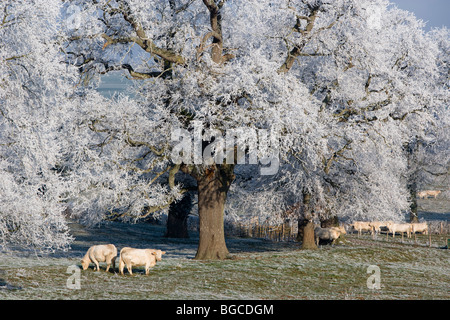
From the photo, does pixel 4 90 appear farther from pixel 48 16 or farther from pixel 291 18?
pixel 291 18

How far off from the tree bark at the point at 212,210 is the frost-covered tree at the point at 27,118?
6.99 metres

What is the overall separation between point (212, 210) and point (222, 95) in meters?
5.73

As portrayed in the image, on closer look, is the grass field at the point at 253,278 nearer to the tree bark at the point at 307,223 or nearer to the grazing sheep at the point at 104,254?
the grazing sheep at the point at 104,254

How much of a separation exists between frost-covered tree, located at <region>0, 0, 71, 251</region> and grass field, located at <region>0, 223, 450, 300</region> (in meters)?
1.85

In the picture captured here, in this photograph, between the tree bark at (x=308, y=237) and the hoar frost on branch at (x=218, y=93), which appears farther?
the tree bark at (x=308, y=237)

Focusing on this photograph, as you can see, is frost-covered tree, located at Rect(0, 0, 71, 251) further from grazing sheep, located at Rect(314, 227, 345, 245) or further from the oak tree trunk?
the oak tree trunk

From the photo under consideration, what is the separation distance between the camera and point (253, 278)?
17.8 m

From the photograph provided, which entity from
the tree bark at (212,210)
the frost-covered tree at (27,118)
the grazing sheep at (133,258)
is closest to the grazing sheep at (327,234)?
the tree bark at (212,210)

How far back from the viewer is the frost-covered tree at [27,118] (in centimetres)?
1653

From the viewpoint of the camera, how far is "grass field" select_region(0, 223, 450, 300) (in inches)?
567

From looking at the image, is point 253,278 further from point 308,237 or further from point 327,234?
point 327,234

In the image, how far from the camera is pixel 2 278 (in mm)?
15539

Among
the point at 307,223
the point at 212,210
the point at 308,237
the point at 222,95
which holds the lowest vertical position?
the point at 308,237

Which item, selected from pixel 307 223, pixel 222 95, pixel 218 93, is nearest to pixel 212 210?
pixel 218 93
